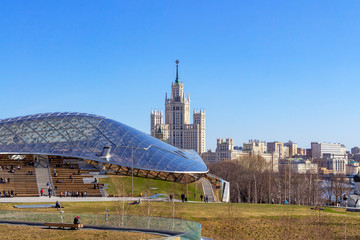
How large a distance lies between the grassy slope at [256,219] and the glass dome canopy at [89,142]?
15.3 m

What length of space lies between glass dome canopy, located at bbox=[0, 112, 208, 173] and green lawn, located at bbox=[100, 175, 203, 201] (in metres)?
1.75

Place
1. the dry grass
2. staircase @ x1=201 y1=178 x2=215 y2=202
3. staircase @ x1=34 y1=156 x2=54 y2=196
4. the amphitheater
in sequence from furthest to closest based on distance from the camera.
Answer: staircase @ x1=201 y1=178 x2=215 y2=202, the amphitheater, staircase @ x1=34 y1=156 x2=54 y2=196, the dry grass

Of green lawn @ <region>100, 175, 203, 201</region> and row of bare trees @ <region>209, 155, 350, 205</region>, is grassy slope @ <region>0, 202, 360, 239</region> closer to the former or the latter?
green lawn @ <region>100, 175, 203, 201</region>

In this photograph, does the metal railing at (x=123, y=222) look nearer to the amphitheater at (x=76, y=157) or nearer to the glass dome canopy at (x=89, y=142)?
the amphitheater at (x=76, y=157)

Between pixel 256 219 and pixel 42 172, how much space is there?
30.2m

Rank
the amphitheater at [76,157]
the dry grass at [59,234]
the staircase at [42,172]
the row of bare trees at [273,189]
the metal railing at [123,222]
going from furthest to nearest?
1. the row of bare trees at [273,189]
2. the amphitheater at [76,157]
3. the staircase at [42,172]
4. the dry grass at [59,234]
5. the metal railing at [123,222]

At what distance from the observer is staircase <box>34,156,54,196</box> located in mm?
53656

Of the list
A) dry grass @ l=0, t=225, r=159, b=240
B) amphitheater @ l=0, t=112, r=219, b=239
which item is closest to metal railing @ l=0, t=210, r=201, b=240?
dry grass @ l=0, t=225, r=159, b=240

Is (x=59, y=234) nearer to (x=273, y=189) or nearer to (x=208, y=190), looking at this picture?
(x=208, y=190)

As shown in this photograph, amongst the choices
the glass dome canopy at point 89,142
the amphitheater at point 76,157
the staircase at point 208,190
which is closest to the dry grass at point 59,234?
the amphitheater at point 76,157

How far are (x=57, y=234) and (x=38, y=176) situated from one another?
36.3m

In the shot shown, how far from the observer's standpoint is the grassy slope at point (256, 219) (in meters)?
34.1

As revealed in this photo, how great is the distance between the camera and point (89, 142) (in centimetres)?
6272

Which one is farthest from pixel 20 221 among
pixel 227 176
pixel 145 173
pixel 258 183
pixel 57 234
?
pixel 227 176
